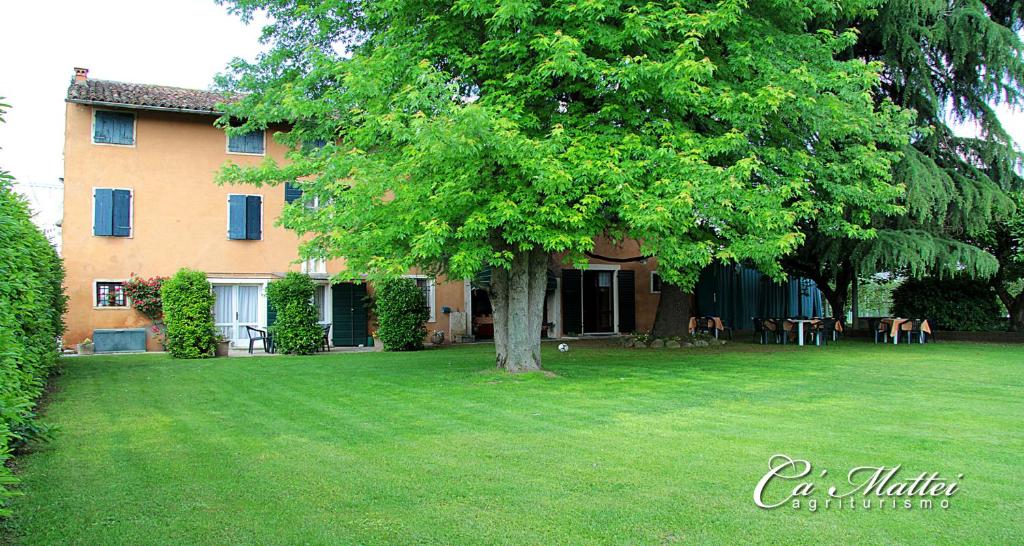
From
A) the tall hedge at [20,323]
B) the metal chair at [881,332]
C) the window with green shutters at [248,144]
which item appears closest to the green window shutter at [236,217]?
the window with green shutters at [248,144]

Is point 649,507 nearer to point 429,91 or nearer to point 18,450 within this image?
point 18,450

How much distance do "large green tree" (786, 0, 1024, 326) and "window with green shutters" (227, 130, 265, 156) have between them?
46.4ft

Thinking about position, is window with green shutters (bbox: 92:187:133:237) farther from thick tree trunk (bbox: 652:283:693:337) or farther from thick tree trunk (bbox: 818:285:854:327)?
thick tree trunk (bbox: 818:285:854:327)

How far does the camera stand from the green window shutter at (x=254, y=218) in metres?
19.5

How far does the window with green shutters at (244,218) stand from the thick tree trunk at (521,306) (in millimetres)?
10105

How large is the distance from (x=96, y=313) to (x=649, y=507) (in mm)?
17504

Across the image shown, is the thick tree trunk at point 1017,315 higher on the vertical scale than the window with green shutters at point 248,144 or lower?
lower

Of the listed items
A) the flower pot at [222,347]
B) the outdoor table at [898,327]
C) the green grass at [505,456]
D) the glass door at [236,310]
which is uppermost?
the glass door at [236,310]

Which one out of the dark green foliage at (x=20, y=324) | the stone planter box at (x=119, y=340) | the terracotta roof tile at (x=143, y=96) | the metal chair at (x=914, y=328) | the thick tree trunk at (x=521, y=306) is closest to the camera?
the dark green foliage at (x=20, y=324)

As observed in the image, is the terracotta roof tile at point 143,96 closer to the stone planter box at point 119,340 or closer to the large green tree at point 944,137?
the stone planter box at point 119,340

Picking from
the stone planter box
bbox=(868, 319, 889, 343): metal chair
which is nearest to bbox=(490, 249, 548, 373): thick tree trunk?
the stone planter box

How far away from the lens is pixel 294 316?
17.1m

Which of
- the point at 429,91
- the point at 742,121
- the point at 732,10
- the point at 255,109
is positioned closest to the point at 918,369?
the point at 742,121

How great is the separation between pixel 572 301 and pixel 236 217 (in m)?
10.5
